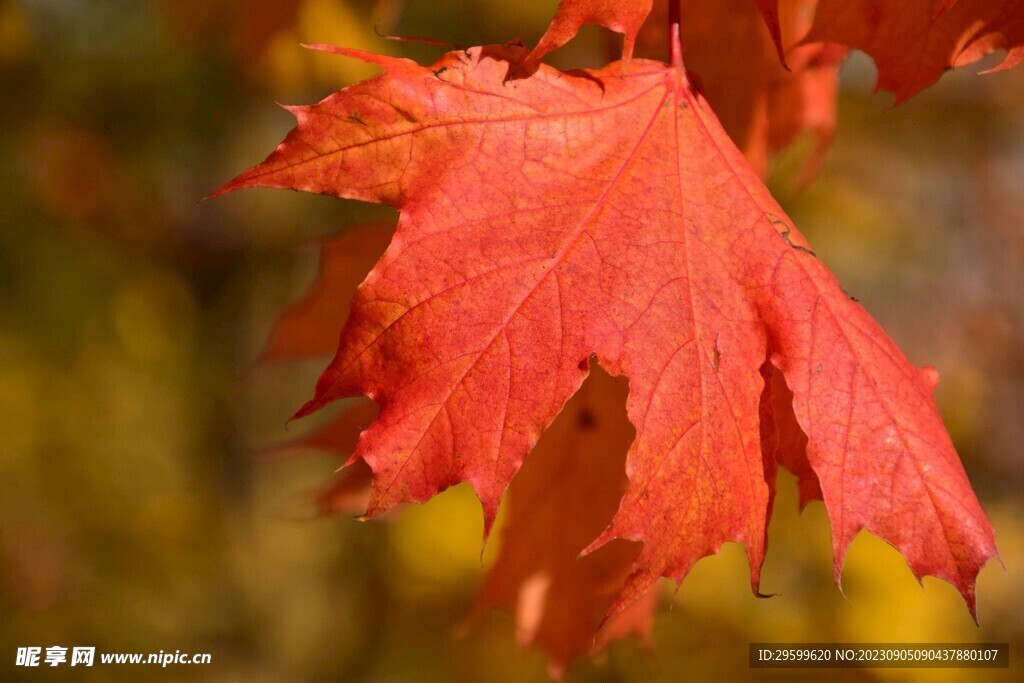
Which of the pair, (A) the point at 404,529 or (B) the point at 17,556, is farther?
(B) the point at 17,556

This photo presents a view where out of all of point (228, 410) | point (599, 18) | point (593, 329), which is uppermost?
point (599, 18)

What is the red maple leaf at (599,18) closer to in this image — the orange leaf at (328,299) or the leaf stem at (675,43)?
the leaf stem at (675,43)

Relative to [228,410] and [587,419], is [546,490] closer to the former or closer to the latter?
[587,419]

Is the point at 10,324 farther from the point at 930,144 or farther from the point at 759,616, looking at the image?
the point at 930,144

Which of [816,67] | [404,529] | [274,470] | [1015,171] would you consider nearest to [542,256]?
[816,67]

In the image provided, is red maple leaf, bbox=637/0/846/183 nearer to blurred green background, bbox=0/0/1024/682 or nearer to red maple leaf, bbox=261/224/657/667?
red maple leaf, bbox=261/224/657/667

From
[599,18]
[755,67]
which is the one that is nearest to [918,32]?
[755,67]
